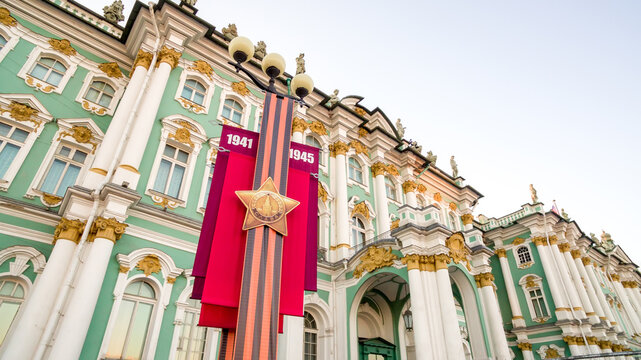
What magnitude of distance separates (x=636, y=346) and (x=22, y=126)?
139ft

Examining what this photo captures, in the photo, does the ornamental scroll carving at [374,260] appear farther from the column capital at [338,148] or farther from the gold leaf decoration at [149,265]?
the gold leaf decoration at [149,265]

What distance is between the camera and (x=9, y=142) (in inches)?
453

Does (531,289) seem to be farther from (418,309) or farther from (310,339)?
(310,339)

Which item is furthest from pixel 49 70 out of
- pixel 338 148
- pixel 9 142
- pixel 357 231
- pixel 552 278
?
pixel 552 278

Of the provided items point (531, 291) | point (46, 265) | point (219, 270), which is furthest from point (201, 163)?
point (531, 291)

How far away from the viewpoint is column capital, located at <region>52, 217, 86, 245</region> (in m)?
10.1

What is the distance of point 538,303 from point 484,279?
13943mm

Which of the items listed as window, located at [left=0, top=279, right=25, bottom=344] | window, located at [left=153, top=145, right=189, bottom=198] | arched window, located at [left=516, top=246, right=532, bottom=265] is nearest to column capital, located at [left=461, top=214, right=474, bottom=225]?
arched window, located at [left=516, top=246, right=532, bottom=265]

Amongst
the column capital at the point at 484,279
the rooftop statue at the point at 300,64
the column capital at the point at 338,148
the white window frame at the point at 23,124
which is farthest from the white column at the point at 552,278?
the white window frame at the point at 23,124

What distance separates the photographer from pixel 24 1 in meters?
13.8

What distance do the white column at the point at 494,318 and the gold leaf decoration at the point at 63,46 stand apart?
60.2ft

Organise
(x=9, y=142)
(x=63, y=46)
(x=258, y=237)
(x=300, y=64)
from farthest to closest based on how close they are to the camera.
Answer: (x=300, y=64), (x=63, y=46), (x=9, y=142), (x=258, y=237)

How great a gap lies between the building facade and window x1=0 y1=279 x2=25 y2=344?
0.04 m

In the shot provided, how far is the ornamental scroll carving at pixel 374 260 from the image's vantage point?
13808mm
